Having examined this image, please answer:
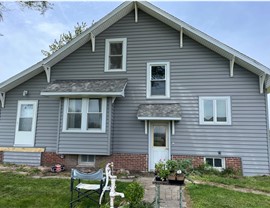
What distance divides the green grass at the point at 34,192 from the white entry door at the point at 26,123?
2.46 meters

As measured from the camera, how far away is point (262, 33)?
14.2 meters

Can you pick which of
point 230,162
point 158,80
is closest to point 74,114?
point 158,80

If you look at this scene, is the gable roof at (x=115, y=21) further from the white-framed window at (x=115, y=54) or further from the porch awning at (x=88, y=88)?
the porch awning at (x=88, y=88)

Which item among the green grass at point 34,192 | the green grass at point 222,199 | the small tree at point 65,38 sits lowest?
the green grass at point 34,192

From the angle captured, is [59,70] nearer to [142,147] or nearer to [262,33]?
[142,147]

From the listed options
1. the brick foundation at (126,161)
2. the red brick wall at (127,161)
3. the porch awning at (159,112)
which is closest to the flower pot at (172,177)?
the porch awning at (159,112)

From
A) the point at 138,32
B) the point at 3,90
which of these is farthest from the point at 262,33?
the point at 3,90

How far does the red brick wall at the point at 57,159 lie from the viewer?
375 inches

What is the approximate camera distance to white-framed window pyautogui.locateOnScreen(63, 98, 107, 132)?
9.18 m

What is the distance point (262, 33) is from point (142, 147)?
1166cm

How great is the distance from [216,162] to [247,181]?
1511mm

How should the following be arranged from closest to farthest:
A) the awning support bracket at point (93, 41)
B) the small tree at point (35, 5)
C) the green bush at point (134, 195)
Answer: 1. the green bush at point (134, 195)
2. the small tree at point (35, 5)
3. the awning support bracket at point (93, 41)

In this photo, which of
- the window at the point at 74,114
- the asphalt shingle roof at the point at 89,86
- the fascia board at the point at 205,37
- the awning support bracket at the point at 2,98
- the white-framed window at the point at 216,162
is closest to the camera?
the fascia board at the point at 205,37

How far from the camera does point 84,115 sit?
9258 millimetres
